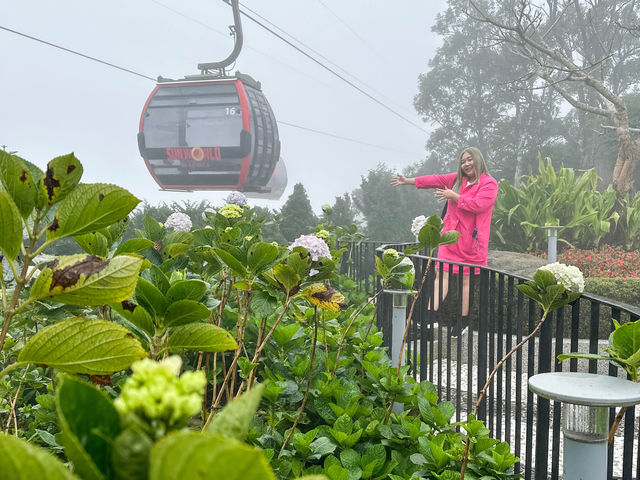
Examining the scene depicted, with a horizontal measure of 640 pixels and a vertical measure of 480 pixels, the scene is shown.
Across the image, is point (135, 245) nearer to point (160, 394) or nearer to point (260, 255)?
point (260, 255)

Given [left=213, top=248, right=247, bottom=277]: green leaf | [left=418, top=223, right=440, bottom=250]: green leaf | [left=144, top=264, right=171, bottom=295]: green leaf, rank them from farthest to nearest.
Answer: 1. [left=418, top=223, right=440, bottom=250]: green leaf
2. [left=213, top=248, right=247, bottom=277]: green leaf
3. [left=144, top=264, right=171, bottom=295]: green leaf

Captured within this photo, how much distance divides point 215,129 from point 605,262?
51.4ft

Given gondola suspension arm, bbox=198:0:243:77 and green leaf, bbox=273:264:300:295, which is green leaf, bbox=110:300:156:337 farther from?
gondola suspension arm, bbox=198:0:243:77

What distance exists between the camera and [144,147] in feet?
75.3

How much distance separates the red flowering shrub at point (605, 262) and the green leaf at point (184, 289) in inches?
432

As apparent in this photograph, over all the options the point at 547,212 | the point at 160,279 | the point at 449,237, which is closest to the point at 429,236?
the point at 449,237

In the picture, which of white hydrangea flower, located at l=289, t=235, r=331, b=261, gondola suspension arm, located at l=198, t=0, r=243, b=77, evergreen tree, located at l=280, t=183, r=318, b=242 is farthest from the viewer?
gondola suspension arm, located at l=198, t=0, r=243, b=77

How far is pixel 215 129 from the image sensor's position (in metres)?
22.2

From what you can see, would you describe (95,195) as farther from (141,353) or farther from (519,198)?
(519,198)

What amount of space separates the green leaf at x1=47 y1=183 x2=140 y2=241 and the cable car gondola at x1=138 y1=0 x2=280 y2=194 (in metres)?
20.8

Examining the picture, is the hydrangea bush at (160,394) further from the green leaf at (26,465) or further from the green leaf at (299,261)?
the green leaf at (299,261)

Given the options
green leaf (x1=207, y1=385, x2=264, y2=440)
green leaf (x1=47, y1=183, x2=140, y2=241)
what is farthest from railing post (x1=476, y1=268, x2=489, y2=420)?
green leaf (x1=207, y1=385, x2=264, y2=440)

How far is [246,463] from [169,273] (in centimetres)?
114

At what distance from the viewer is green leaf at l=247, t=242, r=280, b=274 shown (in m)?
1.19
